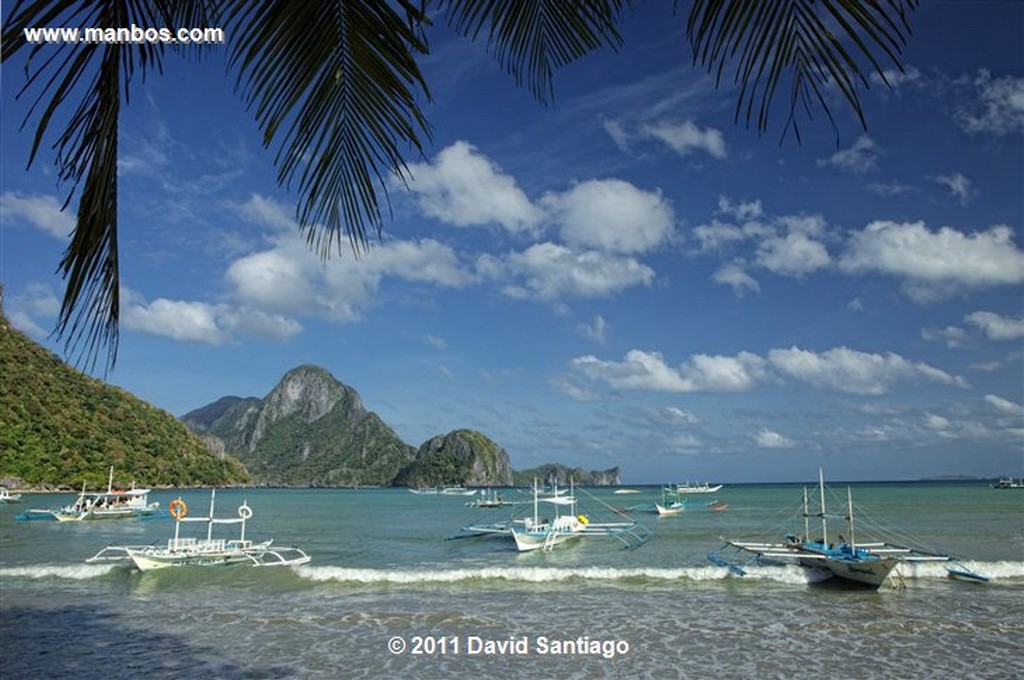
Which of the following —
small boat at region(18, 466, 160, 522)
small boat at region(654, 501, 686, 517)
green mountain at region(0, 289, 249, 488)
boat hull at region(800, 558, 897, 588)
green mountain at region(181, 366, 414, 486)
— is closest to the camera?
boat hull at region(800, 558, 897, 588)

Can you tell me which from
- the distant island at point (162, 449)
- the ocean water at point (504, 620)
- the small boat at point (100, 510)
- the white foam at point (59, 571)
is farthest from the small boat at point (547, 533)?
→ the small boat at point (100, 510)

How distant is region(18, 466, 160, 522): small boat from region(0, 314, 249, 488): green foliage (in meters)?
16.6

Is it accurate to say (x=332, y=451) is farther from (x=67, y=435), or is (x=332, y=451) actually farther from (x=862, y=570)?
(x=862, y=570)

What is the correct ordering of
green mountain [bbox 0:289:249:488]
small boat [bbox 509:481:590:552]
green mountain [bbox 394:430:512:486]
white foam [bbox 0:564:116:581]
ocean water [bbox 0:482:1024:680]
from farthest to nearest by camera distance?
1. green mountain [bbox 394:430:512:486]
2. green mountain [bbox 0:289:249:488]
3. small boat [bbox 509:481:590:552]
4. white foam [bbox 0:564:116:581]
5. ocean water [bbox 0:482:1024:680]

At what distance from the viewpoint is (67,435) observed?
246ft

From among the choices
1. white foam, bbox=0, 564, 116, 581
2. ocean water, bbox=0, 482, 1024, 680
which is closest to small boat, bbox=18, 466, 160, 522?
ocean water, bbox=0, 482, 1024, 680

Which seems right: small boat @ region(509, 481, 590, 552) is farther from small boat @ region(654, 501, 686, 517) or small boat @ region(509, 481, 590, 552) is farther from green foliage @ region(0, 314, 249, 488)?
green foliage @ region(0, 314, 249, 488)

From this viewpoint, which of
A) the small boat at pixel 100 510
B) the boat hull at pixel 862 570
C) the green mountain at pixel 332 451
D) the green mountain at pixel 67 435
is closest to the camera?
the boat hull at pixel 862 570

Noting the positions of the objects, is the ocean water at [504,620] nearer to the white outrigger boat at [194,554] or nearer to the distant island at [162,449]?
the white outrigger boat at [194,554]

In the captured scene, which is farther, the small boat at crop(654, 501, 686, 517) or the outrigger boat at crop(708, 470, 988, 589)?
the small boat at crop(654, 501, 686, 517)

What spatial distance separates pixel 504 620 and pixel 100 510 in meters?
44.4

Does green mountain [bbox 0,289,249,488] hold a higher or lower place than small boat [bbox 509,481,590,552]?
higher

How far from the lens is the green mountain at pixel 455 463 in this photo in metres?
151

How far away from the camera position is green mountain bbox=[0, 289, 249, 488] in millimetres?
68812
